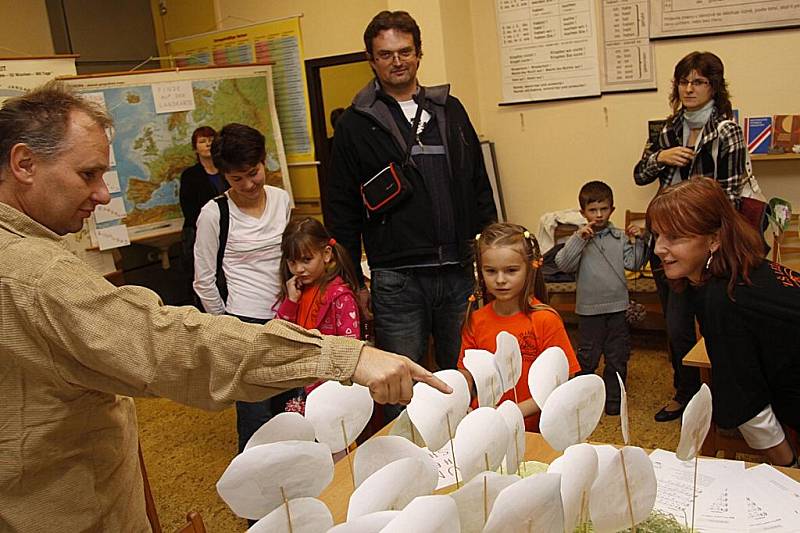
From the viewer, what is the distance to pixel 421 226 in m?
2.66

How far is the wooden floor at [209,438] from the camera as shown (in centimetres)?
321

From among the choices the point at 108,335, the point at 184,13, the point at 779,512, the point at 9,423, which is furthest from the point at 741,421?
the point at 184,13

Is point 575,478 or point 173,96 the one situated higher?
point 173,96

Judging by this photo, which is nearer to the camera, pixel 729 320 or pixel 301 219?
pixel 729 320

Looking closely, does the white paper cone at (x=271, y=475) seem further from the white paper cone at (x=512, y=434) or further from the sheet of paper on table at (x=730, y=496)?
the sheet of paper on table at (x=730, y=496)

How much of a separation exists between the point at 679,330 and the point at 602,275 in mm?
453

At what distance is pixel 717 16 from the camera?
4.00 m

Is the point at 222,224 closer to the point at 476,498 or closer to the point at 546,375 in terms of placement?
the point at 546,375

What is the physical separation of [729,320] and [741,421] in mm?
260

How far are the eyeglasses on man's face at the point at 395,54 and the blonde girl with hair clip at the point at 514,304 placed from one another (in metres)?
0.69

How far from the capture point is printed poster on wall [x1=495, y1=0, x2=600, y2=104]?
4.47 metres

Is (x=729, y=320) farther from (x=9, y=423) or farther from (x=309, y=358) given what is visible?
(x=9, y=423)

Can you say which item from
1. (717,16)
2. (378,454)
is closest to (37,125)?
(378,454)

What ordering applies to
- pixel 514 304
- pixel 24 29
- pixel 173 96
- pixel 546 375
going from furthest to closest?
pixel 24 29, pixel 173 96, pixel 514 304, pixel 546 375
